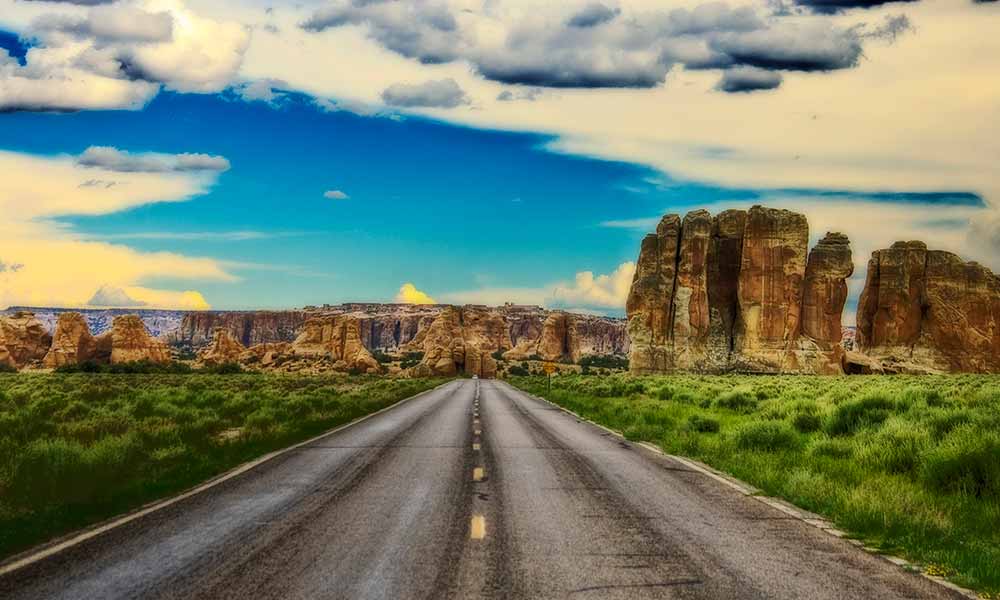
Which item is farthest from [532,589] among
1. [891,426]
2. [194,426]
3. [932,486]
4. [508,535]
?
[194,426]

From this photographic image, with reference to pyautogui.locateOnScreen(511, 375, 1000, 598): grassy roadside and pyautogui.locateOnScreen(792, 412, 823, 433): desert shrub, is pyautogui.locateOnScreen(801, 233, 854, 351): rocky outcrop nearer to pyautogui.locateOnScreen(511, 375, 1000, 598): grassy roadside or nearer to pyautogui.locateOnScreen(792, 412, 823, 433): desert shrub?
pyautogui.locateOnScreen(511, 375, 1000, 598): grassy roadside

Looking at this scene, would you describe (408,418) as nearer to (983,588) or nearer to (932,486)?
(932,486)

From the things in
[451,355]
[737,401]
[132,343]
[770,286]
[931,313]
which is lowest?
[451,355]

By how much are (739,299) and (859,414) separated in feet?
249

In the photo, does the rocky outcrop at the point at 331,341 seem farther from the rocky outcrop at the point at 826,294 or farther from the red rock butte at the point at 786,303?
the rocky outcrop at the point at 826,294

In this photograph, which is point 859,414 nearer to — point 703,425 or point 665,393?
point 703,425

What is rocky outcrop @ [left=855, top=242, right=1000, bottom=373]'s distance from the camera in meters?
94.8

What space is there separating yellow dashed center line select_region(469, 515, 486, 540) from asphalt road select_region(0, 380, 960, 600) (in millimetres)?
35

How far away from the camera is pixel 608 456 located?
15.3m

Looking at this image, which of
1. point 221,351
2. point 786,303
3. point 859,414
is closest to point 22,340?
point 221,351

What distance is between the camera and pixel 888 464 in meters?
12.5

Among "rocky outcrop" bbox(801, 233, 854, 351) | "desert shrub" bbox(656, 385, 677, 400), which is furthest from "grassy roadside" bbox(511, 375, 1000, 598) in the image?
"rocky outcrop" bbox(801, 233, 854, 351)

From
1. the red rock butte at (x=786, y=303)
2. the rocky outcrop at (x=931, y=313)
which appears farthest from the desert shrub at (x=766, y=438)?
the rocky outcrop at (x=931, y=313)

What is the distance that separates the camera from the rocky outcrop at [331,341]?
125 m
